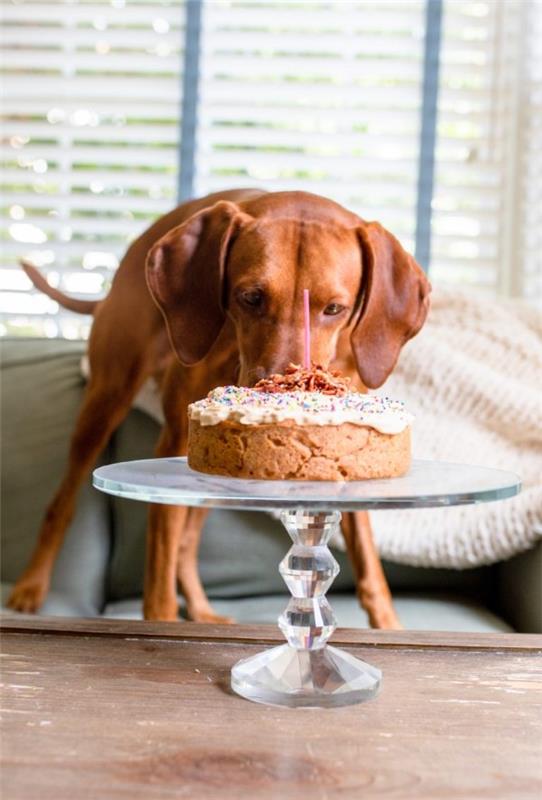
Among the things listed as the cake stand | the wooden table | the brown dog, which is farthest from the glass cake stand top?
the brown dog

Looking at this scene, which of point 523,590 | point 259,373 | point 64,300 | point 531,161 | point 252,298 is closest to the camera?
point 259,373

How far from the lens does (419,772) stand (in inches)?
26.2

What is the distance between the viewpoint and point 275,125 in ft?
8.70

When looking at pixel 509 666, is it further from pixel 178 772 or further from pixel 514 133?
pixel 514 133

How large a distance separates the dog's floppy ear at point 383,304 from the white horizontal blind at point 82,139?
1.36 meters

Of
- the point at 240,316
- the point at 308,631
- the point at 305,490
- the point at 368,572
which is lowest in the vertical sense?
the point at 368,572

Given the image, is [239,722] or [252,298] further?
[252,298]

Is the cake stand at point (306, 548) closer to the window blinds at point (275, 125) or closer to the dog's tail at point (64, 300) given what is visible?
the dog's tail at point (64, 300)

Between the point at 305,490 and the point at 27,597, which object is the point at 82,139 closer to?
the point at 27,597

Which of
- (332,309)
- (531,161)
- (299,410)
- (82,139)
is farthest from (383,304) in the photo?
(82,139)

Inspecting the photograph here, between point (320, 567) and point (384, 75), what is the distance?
6.58 feet

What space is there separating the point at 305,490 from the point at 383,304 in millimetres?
618

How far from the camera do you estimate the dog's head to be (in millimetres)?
1218

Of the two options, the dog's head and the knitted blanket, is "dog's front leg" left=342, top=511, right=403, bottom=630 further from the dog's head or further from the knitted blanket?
the dog's head
